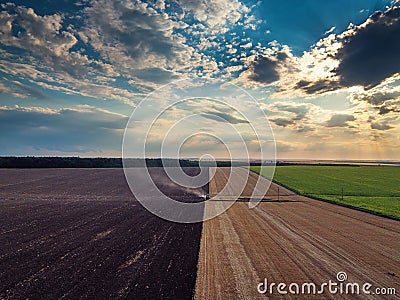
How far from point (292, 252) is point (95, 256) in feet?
25.8

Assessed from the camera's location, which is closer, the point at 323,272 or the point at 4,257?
the point at 323,272

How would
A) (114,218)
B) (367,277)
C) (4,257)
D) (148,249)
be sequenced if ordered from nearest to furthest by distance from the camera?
1. (367,277)
2. (4,257)
3. (148,249)
4. (114,218)

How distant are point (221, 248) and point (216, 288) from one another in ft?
14.7

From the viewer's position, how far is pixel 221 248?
13.2 meters

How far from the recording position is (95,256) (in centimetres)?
1188

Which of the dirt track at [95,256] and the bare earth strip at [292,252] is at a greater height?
the bare earth strip at [292,252]

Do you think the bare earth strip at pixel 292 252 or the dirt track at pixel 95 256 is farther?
the bare earth strip at pixel 292 252

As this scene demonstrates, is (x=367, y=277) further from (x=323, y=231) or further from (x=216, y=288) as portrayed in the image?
(x=323, y=231)

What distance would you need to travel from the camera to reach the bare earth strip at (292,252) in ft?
31.1

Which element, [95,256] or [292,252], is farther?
[292,252]

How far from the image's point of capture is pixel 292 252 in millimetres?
12742

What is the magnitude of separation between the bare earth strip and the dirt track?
87cm

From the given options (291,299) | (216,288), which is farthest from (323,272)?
(216,288)

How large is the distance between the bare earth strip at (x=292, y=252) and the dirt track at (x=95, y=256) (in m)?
0.87
